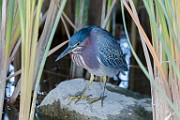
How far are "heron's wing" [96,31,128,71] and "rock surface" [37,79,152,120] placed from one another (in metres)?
0.33

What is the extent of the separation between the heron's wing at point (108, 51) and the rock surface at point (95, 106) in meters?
0.33

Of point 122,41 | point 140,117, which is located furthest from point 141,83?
point 140,117

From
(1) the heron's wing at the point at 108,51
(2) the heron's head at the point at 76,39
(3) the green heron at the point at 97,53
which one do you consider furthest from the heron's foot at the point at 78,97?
(2) the heron's head at the point at 76,39

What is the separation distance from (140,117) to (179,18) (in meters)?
1.36

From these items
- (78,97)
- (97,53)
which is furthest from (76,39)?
(78,97)

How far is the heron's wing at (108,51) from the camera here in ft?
12.9

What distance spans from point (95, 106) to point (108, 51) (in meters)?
0.46

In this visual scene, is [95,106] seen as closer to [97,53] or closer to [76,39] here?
[97,53]

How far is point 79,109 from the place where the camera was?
395cm

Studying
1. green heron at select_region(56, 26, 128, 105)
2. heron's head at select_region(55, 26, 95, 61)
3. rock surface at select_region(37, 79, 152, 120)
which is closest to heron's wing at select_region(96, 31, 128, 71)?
green heron at select_region(56, 26, 128, 105)

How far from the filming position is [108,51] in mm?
3957

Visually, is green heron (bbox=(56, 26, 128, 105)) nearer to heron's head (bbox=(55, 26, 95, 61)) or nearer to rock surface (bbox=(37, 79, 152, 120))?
heron's head (bbox=(55, 26, 95, 61))

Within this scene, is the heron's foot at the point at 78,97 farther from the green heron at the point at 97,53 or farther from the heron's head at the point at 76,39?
the heron's head at the point at 76,39

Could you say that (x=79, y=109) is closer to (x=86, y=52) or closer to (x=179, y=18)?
(x=86, y=52)
